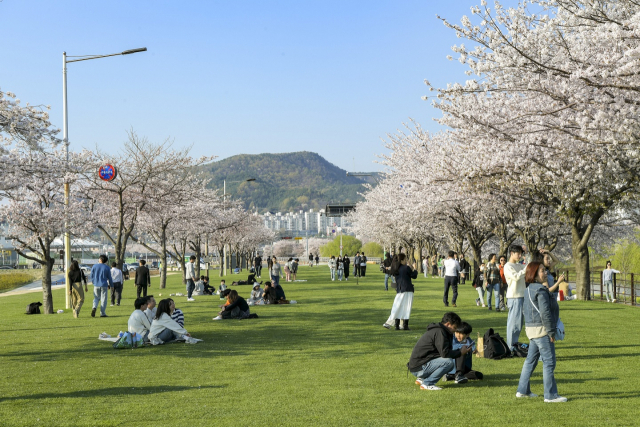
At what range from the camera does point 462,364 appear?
8.98 meters

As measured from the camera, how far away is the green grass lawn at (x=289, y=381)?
7.05 metres

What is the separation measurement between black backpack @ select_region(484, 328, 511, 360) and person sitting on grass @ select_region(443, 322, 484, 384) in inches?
69.8

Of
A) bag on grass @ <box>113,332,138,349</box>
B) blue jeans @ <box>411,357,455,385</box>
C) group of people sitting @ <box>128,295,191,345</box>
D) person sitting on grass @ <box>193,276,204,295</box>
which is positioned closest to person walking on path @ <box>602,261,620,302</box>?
person sitting on grass @ <box>193,276,204,295</box>

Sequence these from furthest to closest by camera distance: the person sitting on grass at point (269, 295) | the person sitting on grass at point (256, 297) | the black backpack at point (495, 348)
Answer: the person sitting on grass at point (269, 295) < the person sitting on grass at point (256, 297) < the black backpack at point (495, 348)

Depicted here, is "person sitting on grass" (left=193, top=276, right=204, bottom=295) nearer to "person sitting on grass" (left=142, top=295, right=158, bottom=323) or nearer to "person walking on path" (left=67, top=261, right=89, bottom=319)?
"person walking on path" (left=67, top=261, right=89, bottom=319)

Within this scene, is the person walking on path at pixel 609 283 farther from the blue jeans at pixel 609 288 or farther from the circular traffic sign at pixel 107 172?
the circular traffic sign at pixel 107 172

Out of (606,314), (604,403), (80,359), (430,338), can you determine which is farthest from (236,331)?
(606,314)

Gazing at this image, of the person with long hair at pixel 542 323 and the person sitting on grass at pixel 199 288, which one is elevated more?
the person with long hair at pixel 542 323

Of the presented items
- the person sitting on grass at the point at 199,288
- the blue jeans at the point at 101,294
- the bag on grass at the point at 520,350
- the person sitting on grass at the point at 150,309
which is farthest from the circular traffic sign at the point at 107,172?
the bag on grass at the point at 520,350

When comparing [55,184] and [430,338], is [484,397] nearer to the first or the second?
[430,338]

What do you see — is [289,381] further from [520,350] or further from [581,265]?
[581,265]

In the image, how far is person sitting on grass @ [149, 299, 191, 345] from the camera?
43.3 feet

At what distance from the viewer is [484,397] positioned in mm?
7918

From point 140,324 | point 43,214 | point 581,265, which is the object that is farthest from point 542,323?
point 581,265
